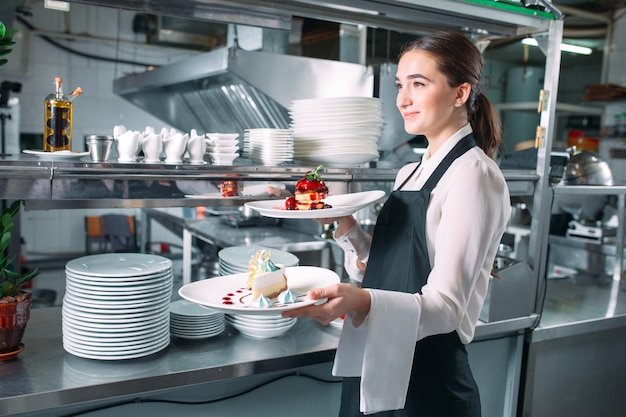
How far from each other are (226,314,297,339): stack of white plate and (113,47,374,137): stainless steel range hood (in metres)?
1.37

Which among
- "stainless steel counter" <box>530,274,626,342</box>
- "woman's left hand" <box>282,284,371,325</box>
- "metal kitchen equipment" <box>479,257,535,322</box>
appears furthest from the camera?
"stainless steel counter" <box>530,274,626,342</box>

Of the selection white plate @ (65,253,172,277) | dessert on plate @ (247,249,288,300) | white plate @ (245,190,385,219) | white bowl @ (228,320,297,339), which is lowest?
white bowl @ (228,320,297,339)

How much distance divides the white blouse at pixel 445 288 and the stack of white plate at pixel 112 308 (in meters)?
0.57

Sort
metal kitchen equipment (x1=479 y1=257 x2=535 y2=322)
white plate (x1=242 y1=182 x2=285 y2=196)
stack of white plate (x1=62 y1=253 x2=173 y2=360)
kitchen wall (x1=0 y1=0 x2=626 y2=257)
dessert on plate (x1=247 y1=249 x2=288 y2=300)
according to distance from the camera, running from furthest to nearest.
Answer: kitchen wall (x1=0 y1=0 x2=626 y2=257), metal kitchen equipment (x1=479 y1=257 x2=535 y2=322), white plate (x1=242 y1=182 x2=285 y2=196), stack of white plate (x1=62 y1=253 x2=173 y2=360), dessert on plate (x1=247 y1=249 x2=288 y2=300)

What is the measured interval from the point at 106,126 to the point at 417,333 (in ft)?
18.1

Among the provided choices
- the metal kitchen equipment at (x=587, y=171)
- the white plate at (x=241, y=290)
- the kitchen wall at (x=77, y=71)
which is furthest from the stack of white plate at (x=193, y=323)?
the kitchen wall at (x=77, y=71)

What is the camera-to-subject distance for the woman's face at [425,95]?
139 cm

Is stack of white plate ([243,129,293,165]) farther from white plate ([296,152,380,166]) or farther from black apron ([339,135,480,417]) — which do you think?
black apron ([339,135,480,417])

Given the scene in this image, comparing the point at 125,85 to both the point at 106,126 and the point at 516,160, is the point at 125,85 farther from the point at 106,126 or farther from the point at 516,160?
the point at 516,160

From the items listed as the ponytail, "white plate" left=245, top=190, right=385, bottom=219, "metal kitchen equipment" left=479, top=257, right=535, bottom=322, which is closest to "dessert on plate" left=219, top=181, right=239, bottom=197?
"white plate" left=245, top=190, right=385, bottom=219

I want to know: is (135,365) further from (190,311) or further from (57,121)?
(57,121)

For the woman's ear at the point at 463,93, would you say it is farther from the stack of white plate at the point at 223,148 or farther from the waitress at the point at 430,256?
the stack of white plate at the point at 223,148

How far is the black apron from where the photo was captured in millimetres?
1453

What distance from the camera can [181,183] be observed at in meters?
1.58
